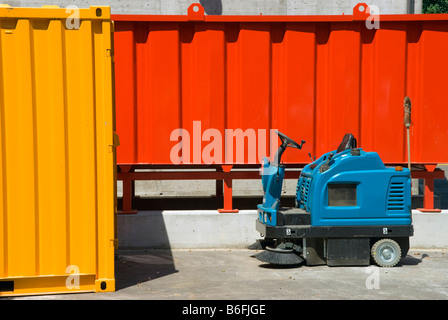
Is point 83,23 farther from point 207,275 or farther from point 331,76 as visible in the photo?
point 331,76

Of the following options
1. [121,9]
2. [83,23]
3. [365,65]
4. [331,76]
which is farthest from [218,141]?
[121,9]

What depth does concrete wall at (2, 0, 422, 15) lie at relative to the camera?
13.0 metres

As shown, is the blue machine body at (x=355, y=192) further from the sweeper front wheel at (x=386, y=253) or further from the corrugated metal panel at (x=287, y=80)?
the corrugated metal panel at (x=287, y=80)

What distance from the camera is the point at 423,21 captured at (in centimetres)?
880

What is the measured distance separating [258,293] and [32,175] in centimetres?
279

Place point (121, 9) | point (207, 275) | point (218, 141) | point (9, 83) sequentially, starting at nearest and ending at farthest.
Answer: point (9, 83), point (207, 275), point (218, 141), point (121, 9)

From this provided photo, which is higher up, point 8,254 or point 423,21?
point 423,21

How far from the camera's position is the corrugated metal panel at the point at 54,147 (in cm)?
598

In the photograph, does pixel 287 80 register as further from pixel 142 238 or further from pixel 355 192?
pixel 142 238

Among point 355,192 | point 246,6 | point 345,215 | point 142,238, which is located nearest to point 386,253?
point 345,215

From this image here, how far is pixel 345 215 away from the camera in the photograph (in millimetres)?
7453

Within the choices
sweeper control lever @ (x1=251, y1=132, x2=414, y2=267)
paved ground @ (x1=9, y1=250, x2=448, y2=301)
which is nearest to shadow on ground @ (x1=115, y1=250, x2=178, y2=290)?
paved ground @ (x1=9, y1=250, x2=448, y2=301)

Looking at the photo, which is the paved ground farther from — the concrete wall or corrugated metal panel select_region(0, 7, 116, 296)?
the concrete wall

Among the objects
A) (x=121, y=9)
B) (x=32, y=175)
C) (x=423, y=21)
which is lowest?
(x=32, y=175)
